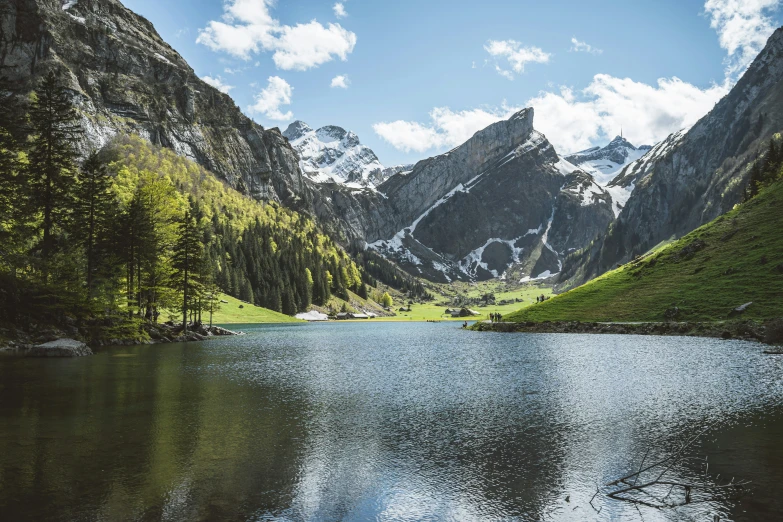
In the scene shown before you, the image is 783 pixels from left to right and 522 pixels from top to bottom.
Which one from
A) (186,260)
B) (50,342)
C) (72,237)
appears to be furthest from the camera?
(186,260)

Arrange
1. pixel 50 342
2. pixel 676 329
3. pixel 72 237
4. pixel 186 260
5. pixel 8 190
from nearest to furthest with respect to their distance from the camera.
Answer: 1. pixel 8 190
2. pixel 50 342
3. pixel 72 237
4. pixel 676 329
5. pixel 186 260

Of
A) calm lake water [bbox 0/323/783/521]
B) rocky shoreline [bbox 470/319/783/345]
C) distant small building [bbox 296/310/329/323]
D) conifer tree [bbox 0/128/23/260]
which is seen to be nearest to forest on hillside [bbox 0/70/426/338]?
conifer tree [bbox 0/128/23/260]

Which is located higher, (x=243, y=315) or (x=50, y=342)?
(x=243, y=315)

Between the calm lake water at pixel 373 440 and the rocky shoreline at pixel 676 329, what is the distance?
21394 millimetres

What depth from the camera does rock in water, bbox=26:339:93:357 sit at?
46119 millimetres

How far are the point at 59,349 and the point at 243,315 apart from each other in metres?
104

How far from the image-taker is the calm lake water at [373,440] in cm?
1285

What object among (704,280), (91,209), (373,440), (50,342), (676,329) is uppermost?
(91,209)

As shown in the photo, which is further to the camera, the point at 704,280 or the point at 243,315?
the point at 243,315

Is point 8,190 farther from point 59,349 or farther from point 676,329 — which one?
point 676,329

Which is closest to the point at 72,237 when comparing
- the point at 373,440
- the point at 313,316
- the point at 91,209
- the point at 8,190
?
the point at 91,209

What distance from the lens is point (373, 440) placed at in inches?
773

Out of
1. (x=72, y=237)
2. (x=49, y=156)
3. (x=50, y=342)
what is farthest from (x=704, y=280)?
(x=49, y=156)

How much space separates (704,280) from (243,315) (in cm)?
12306
